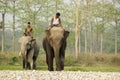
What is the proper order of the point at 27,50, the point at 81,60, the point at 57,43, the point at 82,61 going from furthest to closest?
the point at 81,60 < the point at 82,61 < the point at 27,50 < the point at 57,43

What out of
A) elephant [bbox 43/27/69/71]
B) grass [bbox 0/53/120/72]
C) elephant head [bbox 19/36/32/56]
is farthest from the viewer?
grass [bbox 0/53/120/72]

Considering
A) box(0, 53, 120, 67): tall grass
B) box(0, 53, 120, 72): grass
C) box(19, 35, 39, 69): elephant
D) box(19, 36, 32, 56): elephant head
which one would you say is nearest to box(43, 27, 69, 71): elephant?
box(19, 36, 32, 56): elephant head

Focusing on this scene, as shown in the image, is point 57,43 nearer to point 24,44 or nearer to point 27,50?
point 24,44

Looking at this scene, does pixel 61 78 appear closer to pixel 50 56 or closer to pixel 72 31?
pixel 50 56

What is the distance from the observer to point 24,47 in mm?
19797

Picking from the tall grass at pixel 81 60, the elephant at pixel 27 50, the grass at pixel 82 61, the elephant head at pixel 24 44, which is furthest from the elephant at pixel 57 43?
the tall grass at pixel 81 60

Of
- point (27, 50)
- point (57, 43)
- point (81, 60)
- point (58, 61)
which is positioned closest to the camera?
point (58, 61)

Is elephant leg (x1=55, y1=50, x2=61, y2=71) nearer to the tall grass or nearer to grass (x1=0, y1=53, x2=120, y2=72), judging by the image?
grass (x1=0, y1=53, x2=120, y2=72)

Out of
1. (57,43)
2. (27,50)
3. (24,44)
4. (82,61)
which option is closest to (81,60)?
(82,61)

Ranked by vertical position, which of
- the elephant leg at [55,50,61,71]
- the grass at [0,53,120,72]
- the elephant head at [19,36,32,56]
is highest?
the elephant head at [19,36,32,56]

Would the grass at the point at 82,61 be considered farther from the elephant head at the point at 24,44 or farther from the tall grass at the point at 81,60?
the elephant head at the point at 24,44

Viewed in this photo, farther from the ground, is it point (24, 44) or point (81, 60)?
point (24, 44)

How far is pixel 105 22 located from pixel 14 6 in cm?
1264

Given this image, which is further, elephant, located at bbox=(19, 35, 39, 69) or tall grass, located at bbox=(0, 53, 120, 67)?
tall grass, located at bbox=(0, 53, 120, 67)
